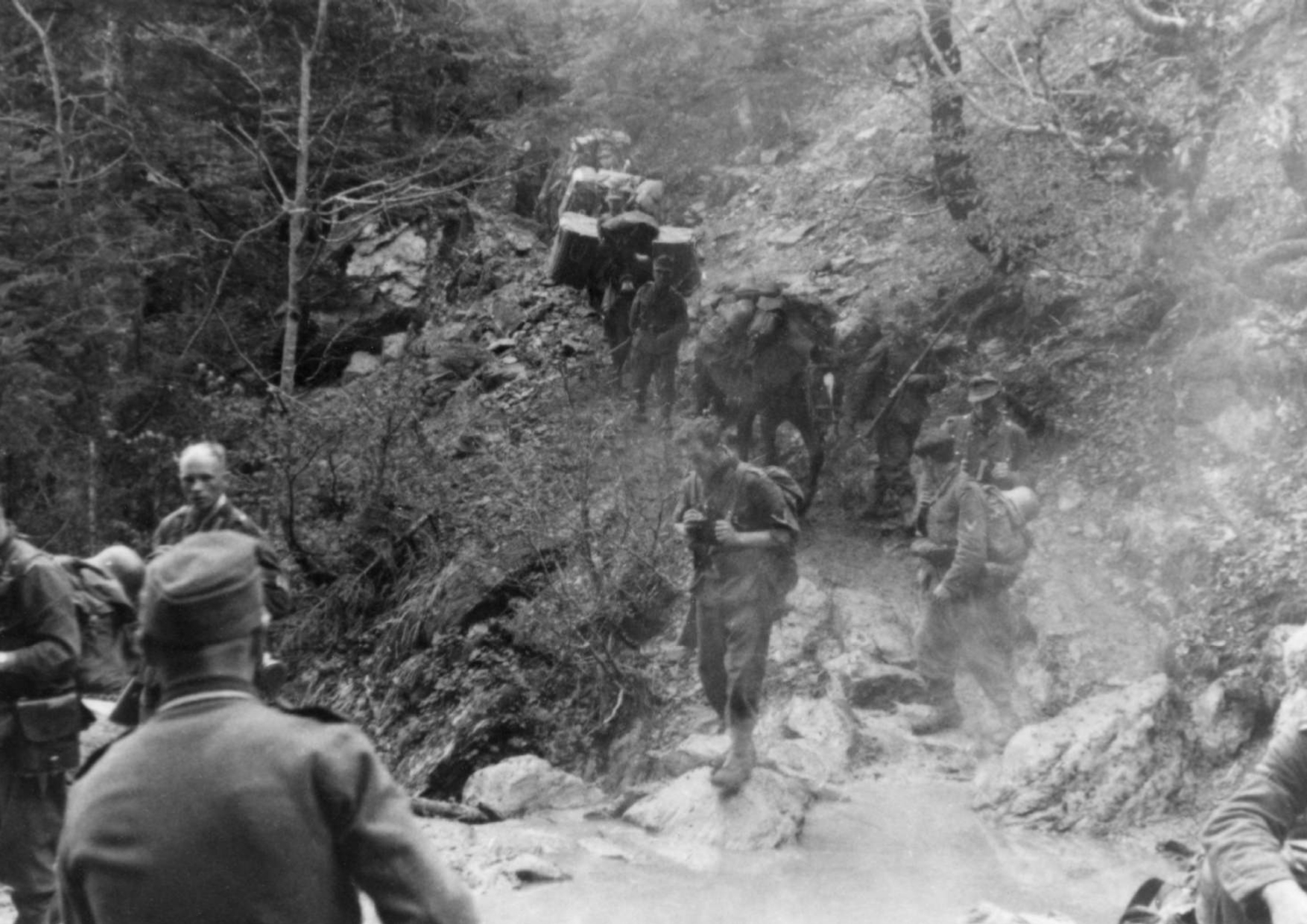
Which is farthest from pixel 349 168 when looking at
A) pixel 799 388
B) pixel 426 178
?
pixel 799 388

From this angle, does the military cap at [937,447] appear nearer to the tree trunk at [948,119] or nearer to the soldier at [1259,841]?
the tree trunk at [948,119]

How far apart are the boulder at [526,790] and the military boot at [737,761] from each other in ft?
4.92

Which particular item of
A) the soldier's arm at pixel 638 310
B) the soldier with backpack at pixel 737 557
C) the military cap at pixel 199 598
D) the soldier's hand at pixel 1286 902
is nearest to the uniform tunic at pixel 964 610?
the soldier with backpack at pixel 737 557

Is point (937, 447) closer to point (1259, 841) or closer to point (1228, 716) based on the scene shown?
point (1228, 716)

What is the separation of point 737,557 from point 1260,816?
454cm

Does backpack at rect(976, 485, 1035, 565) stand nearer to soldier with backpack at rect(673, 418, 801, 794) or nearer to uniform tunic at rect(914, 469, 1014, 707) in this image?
uniform tunic at rect(914, 469, 1014, 707)

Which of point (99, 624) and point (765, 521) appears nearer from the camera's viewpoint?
point (99, 624)

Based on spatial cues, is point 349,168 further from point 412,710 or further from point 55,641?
point 55,641

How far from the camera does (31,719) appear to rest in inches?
180

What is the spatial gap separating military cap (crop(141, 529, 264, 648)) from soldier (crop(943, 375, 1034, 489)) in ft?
27.9

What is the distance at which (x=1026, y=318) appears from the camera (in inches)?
575

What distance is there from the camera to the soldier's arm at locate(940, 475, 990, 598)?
8.86 meters

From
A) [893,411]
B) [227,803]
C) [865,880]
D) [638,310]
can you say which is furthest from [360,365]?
[227,803]

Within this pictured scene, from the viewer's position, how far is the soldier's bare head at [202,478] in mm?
6055
